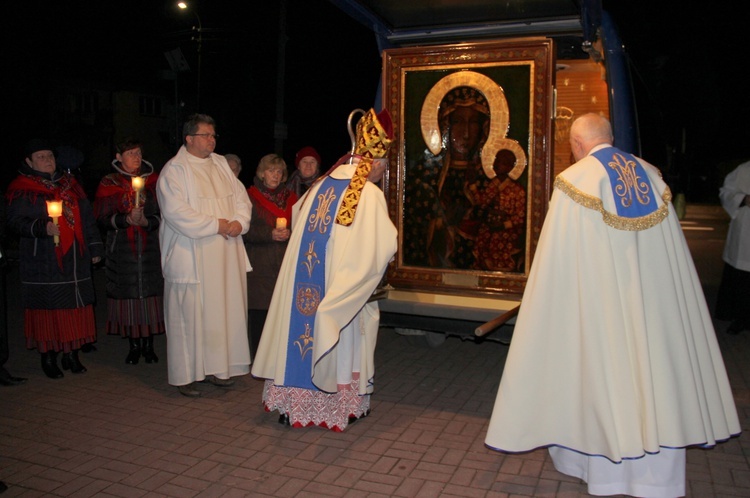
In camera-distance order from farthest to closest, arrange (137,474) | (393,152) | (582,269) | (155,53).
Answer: (155,53) < (393,152) < (137,474) < (582,269)

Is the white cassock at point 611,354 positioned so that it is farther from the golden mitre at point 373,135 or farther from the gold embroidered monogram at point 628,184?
A: the golden mitre at point 373,135

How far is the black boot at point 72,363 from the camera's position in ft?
21.4

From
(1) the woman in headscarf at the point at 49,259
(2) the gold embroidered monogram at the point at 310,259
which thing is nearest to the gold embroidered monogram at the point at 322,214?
(2) the gold embroidered monogram at the point at 310,259

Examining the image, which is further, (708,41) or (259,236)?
(708,41)

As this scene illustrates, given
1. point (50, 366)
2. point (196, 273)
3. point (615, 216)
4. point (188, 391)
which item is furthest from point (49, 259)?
point (615, 216)

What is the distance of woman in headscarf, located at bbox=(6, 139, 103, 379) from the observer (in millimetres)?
6129

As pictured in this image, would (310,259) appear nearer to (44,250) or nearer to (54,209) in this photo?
(54,209)

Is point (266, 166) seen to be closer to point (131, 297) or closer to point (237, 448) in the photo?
point (131, 297)

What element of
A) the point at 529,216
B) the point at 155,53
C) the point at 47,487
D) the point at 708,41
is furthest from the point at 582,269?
the point at 708,41

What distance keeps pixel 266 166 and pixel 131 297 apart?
1.70 m

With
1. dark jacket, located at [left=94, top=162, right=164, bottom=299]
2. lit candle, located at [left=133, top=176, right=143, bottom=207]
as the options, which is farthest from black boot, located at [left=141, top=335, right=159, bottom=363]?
lit candle, located at [left=133, top=176, right=143, bottom=207]

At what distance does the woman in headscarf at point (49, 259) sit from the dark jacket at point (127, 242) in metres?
0.25

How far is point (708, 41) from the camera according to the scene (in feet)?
148

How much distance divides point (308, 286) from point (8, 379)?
2960mm
